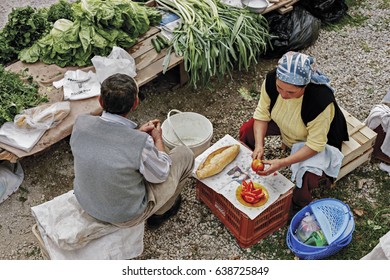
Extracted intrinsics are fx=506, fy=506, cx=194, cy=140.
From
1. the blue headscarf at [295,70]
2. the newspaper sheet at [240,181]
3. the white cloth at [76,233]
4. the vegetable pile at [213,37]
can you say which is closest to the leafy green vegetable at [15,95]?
the white cloth at [76,233]

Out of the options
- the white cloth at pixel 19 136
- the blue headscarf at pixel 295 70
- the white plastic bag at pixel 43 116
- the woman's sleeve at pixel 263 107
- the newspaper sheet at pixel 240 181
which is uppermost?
the blue headscarf at pixel 295 70

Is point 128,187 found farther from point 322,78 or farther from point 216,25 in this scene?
point 216,25

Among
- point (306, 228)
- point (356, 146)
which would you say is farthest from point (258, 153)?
point (356, 146)

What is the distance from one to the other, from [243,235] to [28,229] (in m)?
1.79

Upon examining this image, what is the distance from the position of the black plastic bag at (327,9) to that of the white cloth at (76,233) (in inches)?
146

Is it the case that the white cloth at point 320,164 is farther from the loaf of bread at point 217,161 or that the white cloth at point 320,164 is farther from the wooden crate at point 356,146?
the loaf of bread at point 217,161

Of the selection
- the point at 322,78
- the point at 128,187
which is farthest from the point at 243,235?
the point at 322,78

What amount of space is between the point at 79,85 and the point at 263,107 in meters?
1.79

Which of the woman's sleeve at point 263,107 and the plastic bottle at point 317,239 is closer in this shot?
the plastic bottle at point 317,239

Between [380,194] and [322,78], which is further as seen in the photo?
[380,194]

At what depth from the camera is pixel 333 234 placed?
147 inches

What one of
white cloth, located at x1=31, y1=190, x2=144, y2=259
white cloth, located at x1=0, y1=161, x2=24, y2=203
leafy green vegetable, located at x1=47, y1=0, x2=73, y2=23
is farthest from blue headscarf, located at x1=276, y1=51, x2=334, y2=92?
leafy green vegetable, located at x1=47, y1=0, x2=73, y2=23

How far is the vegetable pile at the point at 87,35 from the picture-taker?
4.85m

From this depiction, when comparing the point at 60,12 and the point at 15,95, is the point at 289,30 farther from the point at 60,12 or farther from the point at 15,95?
the point at 15,95
